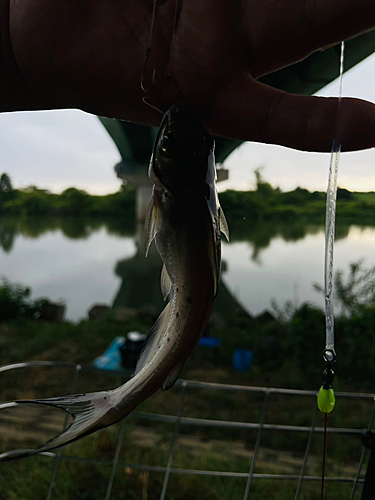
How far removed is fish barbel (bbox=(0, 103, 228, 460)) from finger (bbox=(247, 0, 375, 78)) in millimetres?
151

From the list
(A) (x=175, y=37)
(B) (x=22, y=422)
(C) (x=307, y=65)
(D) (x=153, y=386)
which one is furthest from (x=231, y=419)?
(A) (x=175, y=37)

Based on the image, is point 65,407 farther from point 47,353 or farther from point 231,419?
point 47,353

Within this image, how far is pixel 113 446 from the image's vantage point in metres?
2.16

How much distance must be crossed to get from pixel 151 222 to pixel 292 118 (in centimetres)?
25

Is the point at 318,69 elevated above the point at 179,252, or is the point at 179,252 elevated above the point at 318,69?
the point at 318,69

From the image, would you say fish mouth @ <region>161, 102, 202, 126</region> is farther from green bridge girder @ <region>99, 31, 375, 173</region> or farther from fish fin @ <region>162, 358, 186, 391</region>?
green bridge girder @ <region>99, 31, 375, 173</region>

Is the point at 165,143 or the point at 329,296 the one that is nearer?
the point at 165,143

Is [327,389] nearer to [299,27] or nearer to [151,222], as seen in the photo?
[151,222]

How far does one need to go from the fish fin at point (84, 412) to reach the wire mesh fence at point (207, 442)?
0.74 metres

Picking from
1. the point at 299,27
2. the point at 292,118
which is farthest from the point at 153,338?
the point at 299,27

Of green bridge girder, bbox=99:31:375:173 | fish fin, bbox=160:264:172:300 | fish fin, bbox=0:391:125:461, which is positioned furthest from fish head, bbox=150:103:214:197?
green bridge girder, bbox=99:31:375:173

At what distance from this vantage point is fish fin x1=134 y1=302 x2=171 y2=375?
0.47m

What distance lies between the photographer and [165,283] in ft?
1.67

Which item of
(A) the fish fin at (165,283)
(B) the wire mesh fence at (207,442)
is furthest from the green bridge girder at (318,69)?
(B) the wire mesh fence at (207,442)
